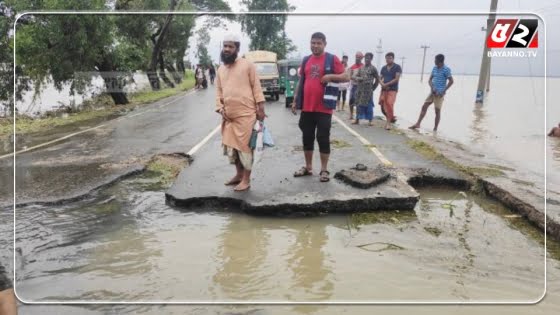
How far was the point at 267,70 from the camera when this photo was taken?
4066mm

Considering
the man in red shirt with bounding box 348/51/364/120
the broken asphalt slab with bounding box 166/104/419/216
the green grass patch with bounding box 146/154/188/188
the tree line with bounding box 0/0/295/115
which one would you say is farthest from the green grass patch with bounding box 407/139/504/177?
the tree line with bounding box 0/0/295/115

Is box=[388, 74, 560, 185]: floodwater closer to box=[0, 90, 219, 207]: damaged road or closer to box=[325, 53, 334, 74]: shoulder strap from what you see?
box=[325, 53, 334, 74]: shoulder strap

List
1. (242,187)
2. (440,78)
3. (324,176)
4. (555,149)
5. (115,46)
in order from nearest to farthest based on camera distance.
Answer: (440,78)
(115,46)
(242,187)
(324,176)
(555,149)

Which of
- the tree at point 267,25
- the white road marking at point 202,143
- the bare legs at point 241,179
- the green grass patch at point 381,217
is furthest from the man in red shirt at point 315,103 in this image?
the white road marking at point 202,143

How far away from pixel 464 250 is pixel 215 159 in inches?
140

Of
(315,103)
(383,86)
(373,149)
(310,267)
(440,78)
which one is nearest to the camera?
(440,78)

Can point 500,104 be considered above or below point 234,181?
above

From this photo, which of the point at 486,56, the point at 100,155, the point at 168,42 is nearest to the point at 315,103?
the point at 168,42

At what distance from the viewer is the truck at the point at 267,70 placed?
323cm

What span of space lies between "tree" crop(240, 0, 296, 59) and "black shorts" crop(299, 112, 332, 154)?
1.58 metres

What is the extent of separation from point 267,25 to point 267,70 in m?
1.59

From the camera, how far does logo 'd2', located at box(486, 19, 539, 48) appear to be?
1.85 metres

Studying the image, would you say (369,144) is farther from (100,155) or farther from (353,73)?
(100,155)

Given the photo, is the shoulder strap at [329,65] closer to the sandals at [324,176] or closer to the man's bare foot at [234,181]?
the sandals at [324,176]
